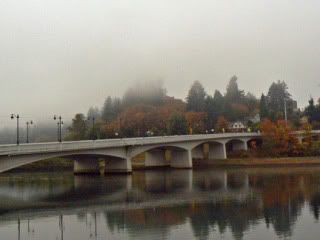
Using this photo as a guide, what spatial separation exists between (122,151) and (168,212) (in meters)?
33.9

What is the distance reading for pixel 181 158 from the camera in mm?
81188

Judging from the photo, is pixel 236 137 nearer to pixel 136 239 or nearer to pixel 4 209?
pixel 4 209

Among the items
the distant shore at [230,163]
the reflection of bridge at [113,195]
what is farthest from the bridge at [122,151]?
the reflection of bridge at [113,195]

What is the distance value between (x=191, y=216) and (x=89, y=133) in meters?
70.5

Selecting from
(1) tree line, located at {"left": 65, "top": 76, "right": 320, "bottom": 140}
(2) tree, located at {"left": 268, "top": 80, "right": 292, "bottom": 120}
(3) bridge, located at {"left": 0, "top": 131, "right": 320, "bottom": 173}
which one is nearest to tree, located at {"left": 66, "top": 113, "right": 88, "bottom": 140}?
(1) tree line, located at {"left": 65, "top": 76, "right": 320, "bottom": 140}

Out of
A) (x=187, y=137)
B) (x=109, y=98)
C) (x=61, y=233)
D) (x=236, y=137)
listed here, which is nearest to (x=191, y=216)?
(x=61, y=233)

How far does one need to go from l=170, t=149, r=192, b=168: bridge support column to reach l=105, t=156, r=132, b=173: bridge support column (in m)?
15.4

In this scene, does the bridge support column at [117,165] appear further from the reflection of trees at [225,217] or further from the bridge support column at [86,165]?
the reflection of trees at [225,217]

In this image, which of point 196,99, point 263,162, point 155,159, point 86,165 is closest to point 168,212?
point 86,165

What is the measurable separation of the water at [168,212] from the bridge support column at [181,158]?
30464 millimetres

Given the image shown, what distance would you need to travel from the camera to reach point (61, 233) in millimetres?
25922

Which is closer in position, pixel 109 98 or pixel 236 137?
pixel 236 137

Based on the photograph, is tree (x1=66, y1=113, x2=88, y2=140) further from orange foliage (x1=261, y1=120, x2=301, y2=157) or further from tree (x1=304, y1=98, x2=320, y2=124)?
tree (x1=304, y1=98, x2=320, y2=124)

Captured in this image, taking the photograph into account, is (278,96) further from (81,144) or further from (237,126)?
(81,144)
